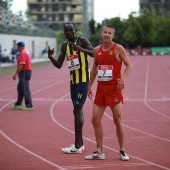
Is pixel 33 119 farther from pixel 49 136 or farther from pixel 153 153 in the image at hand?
pixel 153 153

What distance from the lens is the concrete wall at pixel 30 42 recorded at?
177 feet

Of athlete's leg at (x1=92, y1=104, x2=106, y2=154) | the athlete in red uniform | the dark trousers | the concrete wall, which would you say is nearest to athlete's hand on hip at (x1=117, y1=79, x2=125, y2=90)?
the athlete in red uniform

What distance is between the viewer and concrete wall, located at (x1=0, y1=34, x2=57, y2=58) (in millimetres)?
53875

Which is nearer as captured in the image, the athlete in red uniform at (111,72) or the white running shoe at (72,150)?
the athlete in red uniform at (111,72)

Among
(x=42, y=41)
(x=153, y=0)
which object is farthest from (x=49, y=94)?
(x=153, y=0)

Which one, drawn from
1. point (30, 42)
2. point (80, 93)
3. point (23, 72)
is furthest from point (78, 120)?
point (30, 42)

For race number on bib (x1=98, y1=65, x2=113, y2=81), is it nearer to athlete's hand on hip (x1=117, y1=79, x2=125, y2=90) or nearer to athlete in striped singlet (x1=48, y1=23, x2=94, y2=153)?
athlete's hand on hip (x1=117, y1=79, x2=125, y2=90)

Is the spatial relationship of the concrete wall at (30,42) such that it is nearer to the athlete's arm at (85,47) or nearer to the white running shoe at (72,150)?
the athlete's arm at (85,47)

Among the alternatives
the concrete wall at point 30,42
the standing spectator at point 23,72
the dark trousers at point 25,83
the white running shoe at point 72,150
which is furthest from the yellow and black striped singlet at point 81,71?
the concrete wall at point 30,42

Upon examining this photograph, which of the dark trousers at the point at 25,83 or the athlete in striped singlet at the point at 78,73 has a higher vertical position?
the athlete in striped singlet at the point at 78,73

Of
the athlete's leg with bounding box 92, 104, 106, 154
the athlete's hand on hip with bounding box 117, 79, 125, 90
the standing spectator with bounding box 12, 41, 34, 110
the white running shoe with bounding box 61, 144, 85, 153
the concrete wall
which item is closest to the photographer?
the athlete's hand on hip with bounding box 117, 79, 125, 90

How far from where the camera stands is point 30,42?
6769 centimetres

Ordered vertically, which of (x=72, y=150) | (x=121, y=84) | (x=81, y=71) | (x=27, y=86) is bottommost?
(x=72, y=150)

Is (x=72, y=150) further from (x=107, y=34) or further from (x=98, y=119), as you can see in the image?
(x=107, y=34)
